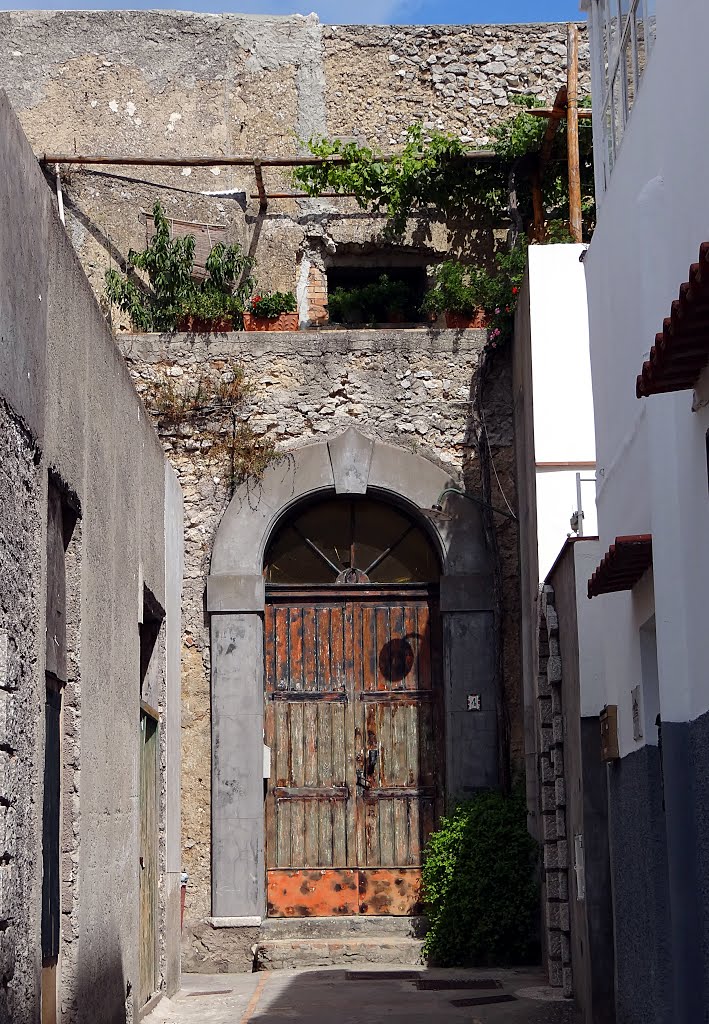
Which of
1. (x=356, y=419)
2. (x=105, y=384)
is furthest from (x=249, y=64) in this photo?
(x=105, y=384)

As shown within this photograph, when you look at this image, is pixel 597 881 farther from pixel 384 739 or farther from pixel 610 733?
pixel 384 739

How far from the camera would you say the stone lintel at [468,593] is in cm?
1212

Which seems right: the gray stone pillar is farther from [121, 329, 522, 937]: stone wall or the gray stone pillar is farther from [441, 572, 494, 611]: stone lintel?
[441, 572, 494, 611]: stone lintel

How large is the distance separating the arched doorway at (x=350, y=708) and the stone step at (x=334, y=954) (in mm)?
633

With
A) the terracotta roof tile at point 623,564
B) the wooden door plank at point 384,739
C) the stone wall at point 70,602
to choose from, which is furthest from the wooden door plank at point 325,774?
the terracotta roof tile at point 623,564

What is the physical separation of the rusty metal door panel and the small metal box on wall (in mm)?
4737

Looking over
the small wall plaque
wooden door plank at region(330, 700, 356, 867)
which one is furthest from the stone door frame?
the small wall plaque

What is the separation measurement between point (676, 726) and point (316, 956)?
648 cm

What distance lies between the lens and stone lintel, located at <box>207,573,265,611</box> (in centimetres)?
1205

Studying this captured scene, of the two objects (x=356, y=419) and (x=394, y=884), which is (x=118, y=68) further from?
(x=394, y=884)

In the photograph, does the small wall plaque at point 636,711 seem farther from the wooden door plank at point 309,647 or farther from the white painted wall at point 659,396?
the wooden door plank at point 309,647

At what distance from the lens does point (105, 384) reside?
8.05m

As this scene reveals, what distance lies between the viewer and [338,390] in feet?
41.4

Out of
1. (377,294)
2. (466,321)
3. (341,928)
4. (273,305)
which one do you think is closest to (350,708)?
(341,928)
